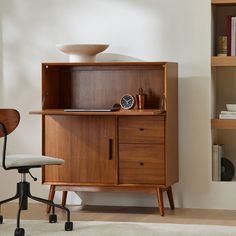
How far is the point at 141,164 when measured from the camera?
5391mm

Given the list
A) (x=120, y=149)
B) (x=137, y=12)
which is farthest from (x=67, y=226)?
(x=137, y=12)

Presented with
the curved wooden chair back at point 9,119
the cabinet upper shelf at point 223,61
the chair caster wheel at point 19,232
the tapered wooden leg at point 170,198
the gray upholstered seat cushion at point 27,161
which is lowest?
the chair caster wheel at point 19,232

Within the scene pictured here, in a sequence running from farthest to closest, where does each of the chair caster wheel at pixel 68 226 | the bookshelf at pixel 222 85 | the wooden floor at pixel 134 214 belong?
the bookshelf at pixel 222 85, the wooden floor at pixel 134 214, the chair caster wheel at pixel 68 226

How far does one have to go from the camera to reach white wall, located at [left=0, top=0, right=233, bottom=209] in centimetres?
563

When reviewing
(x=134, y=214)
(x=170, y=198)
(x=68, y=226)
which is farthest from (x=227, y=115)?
(x=68, y=226)

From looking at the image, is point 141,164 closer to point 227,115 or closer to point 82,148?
point 82,148

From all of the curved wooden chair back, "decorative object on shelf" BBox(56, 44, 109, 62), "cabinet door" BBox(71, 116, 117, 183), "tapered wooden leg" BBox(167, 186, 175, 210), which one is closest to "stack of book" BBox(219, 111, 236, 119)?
"tapered wooden leg" BBox(167, 186, 175, 210)

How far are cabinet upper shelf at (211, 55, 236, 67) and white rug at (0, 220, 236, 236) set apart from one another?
129 cm

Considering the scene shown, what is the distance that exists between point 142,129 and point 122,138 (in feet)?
0.53

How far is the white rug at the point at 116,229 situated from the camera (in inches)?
183

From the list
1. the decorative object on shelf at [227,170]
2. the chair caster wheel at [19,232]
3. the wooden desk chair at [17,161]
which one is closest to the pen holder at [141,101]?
the decorative object on shelf at [227,170]

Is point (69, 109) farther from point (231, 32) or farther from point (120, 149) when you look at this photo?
point (231, 32)

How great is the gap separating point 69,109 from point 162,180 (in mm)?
877

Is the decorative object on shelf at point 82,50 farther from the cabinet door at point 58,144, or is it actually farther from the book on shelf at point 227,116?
the book on shelf at point 227,116
